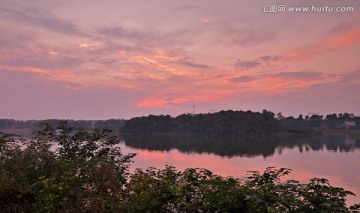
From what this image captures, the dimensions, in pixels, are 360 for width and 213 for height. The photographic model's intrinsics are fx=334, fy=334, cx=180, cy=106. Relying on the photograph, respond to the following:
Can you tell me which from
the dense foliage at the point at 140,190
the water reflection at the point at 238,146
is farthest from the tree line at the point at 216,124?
the dense foliage at the point at 140,190

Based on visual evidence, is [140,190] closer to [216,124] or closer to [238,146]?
[238,146]

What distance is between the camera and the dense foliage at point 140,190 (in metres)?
4.98

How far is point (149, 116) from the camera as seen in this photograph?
134 meters

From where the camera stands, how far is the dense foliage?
498 cm

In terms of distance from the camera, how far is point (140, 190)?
6453mm

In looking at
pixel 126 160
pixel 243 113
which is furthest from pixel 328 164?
pixel 243 113

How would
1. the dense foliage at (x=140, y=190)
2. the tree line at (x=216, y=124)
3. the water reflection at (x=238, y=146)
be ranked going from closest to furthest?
the dense foliage at (x=140, y=190)
the water reflection at (x=238, y=146)
the tree line at (x=216, y=124)

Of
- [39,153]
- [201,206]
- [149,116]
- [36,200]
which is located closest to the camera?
[201,206]

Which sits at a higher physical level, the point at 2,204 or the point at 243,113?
the point at 243,113

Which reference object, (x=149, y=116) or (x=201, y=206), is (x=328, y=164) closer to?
(x=201, y=206)

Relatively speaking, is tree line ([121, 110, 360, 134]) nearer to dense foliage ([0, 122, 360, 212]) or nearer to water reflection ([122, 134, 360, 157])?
water reflection ([122, 134, 360, 157])

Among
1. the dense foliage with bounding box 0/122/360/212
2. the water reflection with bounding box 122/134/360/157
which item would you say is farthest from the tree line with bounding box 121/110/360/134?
the dense foliage with bounding box 0/122/360/212

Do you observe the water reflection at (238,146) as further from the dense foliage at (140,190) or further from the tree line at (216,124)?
the dense foliage at (140,190)

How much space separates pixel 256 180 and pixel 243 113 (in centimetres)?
12027
